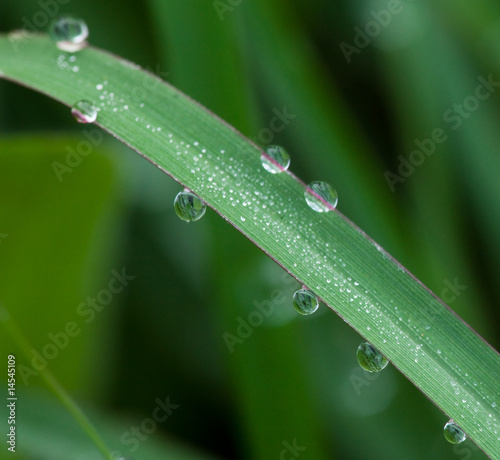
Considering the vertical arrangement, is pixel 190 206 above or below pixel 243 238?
above

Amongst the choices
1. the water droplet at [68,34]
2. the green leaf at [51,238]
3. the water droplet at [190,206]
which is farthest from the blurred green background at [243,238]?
the water droplet at [190,206]

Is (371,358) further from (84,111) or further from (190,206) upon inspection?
(84,111)

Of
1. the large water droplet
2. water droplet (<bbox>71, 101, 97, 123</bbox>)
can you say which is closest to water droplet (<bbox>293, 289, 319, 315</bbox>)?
the large water droplet

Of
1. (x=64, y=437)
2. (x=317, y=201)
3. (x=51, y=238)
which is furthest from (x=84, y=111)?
(x=64, y=437)

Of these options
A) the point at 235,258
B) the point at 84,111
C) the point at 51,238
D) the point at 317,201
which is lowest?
the point at 51,238

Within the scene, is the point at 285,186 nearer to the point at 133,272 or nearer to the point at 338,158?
the point at 338,158
